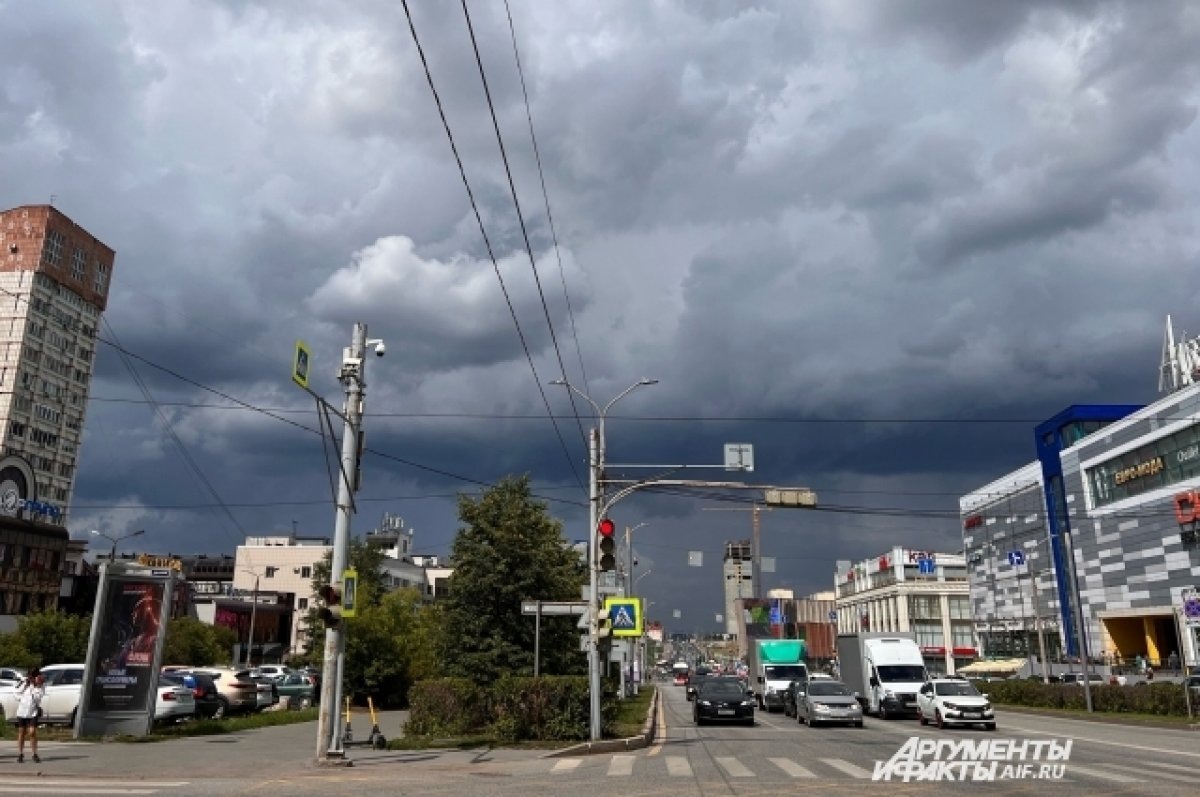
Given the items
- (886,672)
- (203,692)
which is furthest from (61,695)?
(886,672)

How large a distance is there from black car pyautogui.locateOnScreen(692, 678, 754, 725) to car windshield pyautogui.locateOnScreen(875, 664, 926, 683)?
6.87 metres

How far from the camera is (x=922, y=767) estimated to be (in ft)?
52.5

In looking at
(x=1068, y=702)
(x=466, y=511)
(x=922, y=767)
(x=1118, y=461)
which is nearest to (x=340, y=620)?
(x=922, y=767)

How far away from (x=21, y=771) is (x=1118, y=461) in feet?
271

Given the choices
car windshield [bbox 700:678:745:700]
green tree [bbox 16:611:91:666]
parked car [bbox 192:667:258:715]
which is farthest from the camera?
green tree [bbox 16:611:91:666]

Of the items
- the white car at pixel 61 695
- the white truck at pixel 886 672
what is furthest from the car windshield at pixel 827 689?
the white car at pixel 61 695

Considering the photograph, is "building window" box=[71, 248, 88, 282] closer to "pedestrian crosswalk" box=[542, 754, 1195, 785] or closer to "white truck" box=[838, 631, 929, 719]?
"white truck" box=[838, 631, 929, 719]

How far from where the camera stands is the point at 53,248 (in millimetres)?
102312

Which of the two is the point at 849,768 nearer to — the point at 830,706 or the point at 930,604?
the point at 830,706

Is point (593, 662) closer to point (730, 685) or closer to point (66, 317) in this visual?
point (730, 685)

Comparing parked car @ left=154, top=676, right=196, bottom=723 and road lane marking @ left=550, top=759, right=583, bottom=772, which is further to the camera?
parked car @ left=154, top=676, right=196, bottom=723

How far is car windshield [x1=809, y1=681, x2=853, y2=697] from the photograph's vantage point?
95.6ft

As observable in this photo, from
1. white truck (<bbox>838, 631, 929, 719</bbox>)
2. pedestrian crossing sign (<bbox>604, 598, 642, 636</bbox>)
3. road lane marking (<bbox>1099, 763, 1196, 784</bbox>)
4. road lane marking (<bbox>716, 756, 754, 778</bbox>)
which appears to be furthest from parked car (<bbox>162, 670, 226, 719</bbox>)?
white truck (<bbox>838, 631, 929, 719</bbox>)

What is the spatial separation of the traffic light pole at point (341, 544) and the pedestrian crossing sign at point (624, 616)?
7108mm
